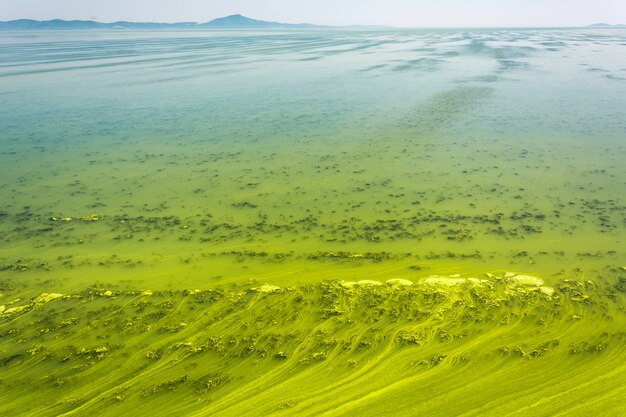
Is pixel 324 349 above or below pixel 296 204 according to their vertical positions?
below

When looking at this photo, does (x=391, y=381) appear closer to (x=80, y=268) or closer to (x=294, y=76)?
(x=80, y=268)

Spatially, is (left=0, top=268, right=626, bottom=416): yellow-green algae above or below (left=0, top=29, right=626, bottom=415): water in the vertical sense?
below

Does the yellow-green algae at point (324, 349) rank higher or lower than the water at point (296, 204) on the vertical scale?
lower

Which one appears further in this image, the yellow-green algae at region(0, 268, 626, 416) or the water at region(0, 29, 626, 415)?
the water at region(0, 29, 626, 415)

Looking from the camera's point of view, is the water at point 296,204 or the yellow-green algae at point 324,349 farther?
the water at point 296,204
